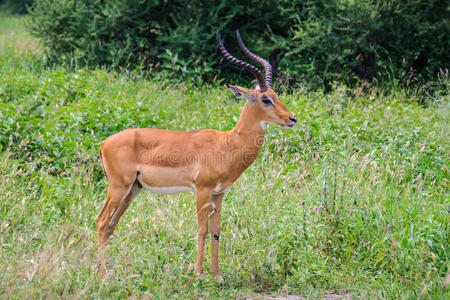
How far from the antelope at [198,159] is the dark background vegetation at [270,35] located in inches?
237

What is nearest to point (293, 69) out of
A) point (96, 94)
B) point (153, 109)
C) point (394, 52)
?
point (394, 52)

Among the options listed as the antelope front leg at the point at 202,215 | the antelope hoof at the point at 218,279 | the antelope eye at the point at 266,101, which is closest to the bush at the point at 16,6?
the antelope eye at the point at 266,101

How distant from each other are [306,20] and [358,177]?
6.73 m

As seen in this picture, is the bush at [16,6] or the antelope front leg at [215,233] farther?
the bush at [16,6]

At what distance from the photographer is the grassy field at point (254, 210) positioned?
15.1ft

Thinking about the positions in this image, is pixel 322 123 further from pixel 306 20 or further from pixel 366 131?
pixel 306 20

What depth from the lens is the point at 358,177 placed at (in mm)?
6355

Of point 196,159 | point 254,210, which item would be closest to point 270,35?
point 254,210

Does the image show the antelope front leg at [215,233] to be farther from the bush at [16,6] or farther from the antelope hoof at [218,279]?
the bush at [16,6]

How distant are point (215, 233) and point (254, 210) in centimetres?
91

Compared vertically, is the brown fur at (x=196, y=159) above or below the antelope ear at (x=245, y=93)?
below

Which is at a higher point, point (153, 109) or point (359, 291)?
point (153, 109)

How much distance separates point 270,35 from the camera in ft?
42.1

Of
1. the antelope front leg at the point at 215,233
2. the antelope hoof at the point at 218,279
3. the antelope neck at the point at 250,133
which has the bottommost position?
the antelope hoof at the point at 218,279
